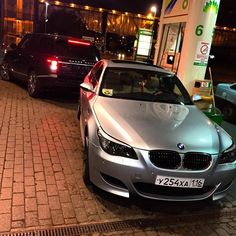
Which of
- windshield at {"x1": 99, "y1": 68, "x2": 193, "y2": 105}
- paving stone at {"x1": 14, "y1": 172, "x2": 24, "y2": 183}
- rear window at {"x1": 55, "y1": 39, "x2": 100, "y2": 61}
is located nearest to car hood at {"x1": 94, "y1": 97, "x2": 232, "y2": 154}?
windshield at {"x1": 99, "y1": 68, "x2": 193, "y2": 105}

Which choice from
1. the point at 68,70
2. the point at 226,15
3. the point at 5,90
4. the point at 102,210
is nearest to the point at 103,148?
the point at 102,210

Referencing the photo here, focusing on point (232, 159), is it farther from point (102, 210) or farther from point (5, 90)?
point (5, 90)

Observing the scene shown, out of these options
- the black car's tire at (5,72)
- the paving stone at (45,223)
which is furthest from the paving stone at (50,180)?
the black car's tire at (5,72)

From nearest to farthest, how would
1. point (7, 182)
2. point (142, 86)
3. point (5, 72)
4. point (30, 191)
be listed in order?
point (30, 191) < point (7, 182) < point (142, 86) < point (5, 72)

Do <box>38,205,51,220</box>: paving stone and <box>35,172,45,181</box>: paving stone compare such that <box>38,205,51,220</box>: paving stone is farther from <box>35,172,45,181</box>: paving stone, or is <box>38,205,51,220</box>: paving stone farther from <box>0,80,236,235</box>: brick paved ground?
<box>35,172,45,181</box>: paving stone

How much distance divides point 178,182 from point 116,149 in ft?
2.56

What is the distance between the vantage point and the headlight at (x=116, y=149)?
359 cm

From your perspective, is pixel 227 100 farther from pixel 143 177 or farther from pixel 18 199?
pixel 18 199

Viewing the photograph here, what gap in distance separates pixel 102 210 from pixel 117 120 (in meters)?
1.11

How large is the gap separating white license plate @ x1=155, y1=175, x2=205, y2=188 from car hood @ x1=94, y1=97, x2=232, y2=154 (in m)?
0.33

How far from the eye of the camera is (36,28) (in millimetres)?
30438

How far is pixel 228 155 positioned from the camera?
3.96m

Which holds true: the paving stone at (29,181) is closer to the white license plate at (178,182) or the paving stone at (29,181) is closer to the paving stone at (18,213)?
the paving stone at (18,213)

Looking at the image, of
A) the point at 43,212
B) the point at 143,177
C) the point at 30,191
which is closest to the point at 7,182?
the point at 30,191
